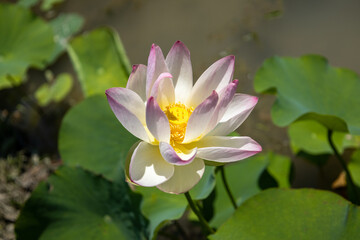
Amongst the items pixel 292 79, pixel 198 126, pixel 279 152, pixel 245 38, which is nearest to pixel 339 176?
pixel 279 152

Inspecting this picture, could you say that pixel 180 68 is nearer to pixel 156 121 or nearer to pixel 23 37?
pixel 156 121

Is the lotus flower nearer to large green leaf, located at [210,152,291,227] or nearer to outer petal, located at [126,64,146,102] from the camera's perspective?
outer petal, located at [126,64,146,102]

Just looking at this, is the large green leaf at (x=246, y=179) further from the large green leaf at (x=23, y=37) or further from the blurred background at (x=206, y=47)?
the large green leaf at (x=23, y=37)

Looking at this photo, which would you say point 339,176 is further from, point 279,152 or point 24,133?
point 24,133

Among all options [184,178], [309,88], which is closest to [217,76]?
[184,178]

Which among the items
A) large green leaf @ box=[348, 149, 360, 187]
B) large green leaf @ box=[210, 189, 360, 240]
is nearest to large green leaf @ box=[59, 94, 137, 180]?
large green leaf @ box=[210, 189, 360, 240]
